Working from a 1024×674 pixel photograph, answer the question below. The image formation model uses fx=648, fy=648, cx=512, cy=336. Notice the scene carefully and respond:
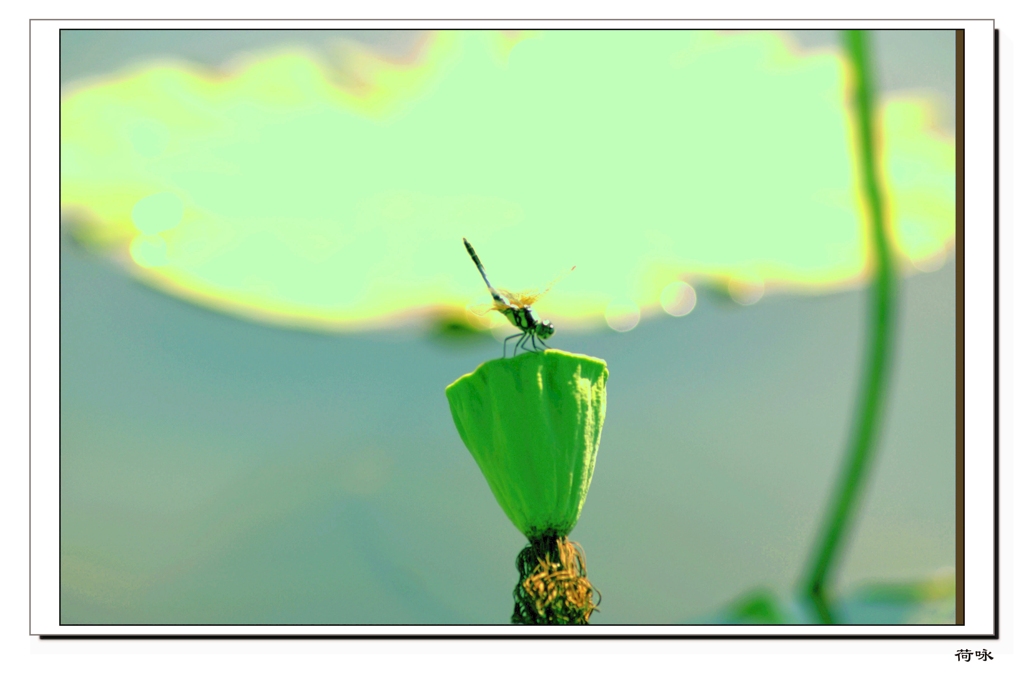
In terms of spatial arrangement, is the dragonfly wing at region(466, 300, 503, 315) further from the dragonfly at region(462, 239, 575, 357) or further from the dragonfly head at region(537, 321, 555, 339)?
the dragonfly head at region(537, 321, 555, 339)

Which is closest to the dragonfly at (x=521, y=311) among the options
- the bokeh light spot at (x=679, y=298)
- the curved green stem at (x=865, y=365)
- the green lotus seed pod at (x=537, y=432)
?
the green lotus seed pod at (x=537, y=432)

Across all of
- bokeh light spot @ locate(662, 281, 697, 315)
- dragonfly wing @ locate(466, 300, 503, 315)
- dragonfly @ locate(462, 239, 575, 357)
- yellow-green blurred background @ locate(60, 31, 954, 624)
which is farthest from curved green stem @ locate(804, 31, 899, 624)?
dragonfly wing @ locate(466, 300, 503, 315)

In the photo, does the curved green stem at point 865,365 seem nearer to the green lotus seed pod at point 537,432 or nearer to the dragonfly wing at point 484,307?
the green lotus seed pod at point 537,432

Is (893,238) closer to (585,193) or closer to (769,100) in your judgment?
(769,100)

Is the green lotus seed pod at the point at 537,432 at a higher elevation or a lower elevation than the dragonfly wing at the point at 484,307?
lower

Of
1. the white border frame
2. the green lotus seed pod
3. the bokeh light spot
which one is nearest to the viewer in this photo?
the green lotus seed pod

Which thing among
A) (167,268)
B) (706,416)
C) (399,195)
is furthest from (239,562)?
(706,416)
